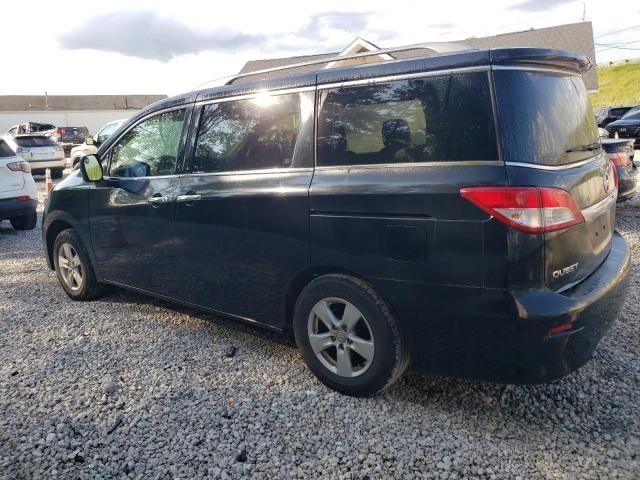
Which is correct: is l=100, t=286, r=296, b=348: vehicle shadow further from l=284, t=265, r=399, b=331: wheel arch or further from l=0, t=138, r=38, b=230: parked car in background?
l=0, t=138, r=38, b=230: parked car in background

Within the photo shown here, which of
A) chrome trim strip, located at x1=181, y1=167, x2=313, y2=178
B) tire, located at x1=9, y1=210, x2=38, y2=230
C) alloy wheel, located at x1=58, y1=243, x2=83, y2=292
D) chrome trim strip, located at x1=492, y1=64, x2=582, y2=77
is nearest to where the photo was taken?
chrome trim strip, located at x1=492, y1=64, x2=582, y2=77

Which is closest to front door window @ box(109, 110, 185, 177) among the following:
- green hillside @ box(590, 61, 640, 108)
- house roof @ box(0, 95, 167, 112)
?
green hillside @ box(590, 61, 640, 108)

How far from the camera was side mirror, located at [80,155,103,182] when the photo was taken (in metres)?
4.29

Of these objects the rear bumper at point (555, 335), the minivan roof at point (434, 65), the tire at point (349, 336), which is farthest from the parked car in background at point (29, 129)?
the rear bumper at point (555, 335)

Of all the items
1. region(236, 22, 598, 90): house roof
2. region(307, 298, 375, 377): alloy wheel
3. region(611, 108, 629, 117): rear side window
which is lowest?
region(307, 298, 375, 377): alloy wheel

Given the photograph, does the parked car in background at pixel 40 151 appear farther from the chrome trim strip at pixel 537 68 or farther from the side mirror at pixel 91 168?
the chrome trim strip at pixel 537 68

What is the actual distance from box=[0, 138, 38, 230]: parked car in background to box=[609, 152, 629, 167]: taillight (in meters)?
8.51

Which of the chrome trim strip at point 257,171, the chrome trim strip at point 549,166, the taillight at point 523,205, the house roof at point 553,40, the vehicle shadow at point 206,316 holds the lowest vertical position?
the vehicle shadow at point 206,316

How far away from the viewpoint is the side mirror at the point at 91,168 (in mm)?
4293

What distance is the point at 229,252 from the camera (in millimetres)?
3447

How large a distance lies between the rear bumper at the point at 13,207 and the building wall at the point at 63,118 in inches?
1401

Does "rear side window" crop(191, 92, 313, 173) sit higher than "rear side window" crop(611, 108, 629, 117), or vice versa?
"rear side window" crop(611, 108, 629, 117)

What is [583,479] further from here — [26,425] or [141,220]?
[141,220]

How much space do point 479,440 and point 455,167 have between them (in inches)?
54.5
